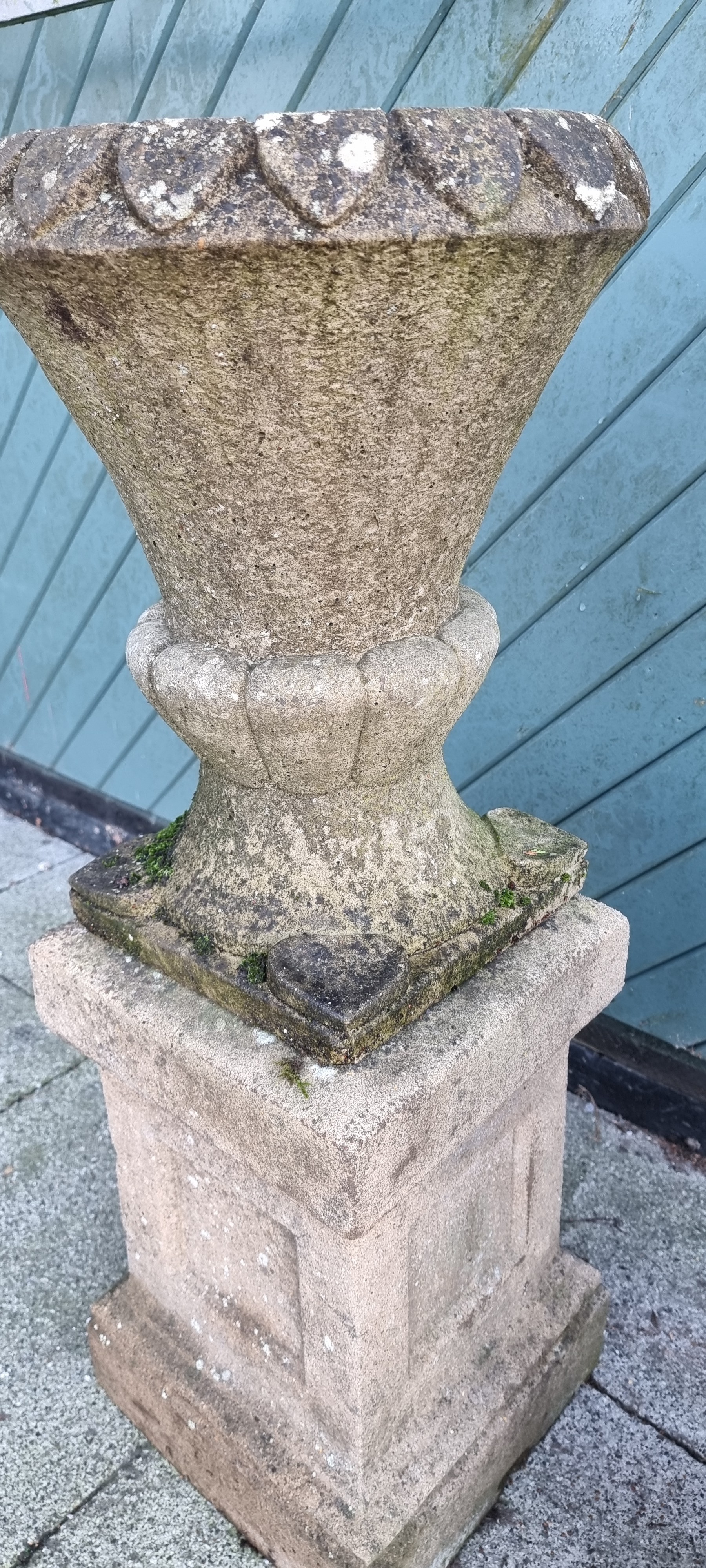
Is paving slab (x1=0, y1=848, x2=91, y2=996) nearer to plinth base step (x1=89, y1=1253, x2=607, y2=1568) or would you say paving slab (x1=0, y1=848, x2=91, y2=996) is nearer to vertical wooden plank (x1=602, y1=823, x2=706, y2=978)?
plinth base step (x1=89, y1=1253, x2=607, y2=1568)

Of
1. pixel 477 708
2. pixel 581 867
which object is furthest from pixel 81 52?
pixel 581 867

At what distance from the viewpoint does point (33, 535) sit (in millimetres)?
3318

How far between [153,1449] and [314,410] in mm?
1660

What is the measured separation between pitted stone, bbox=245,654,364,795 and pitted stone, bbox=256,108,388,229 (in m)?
0.47

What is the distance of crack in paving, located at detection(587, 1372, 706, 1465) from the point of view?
162cm

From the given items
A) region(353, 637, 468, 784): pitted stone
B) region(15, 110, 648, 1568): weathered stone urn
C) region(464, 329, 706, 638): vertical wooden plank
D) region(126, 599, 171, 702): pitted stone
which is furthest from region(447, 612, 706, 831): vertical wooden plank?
region(126, 599, 171, 702): pitted stone

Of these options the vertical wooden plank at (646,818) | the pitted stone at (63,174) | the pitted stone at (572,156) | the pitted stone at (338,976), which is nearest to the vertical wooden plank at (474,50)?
the pitted stone at (572,156)

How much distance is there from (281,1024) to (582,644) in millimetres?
1253

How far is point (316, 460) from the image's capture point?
1009mm

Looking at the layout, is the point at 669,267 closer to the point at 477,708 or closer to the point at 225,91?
the point at 477,708

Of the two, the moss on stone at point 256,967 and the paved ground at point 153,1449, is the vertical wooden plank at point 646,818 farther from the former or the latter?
the moss on stone at point 256,967

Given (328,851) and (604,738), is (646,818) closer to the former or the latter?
(604,738)

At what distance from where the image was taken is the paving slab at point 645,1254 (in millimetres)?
1742

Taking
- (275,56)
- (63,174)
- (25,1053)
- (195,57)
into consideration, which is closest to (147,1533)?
(25,1053)
